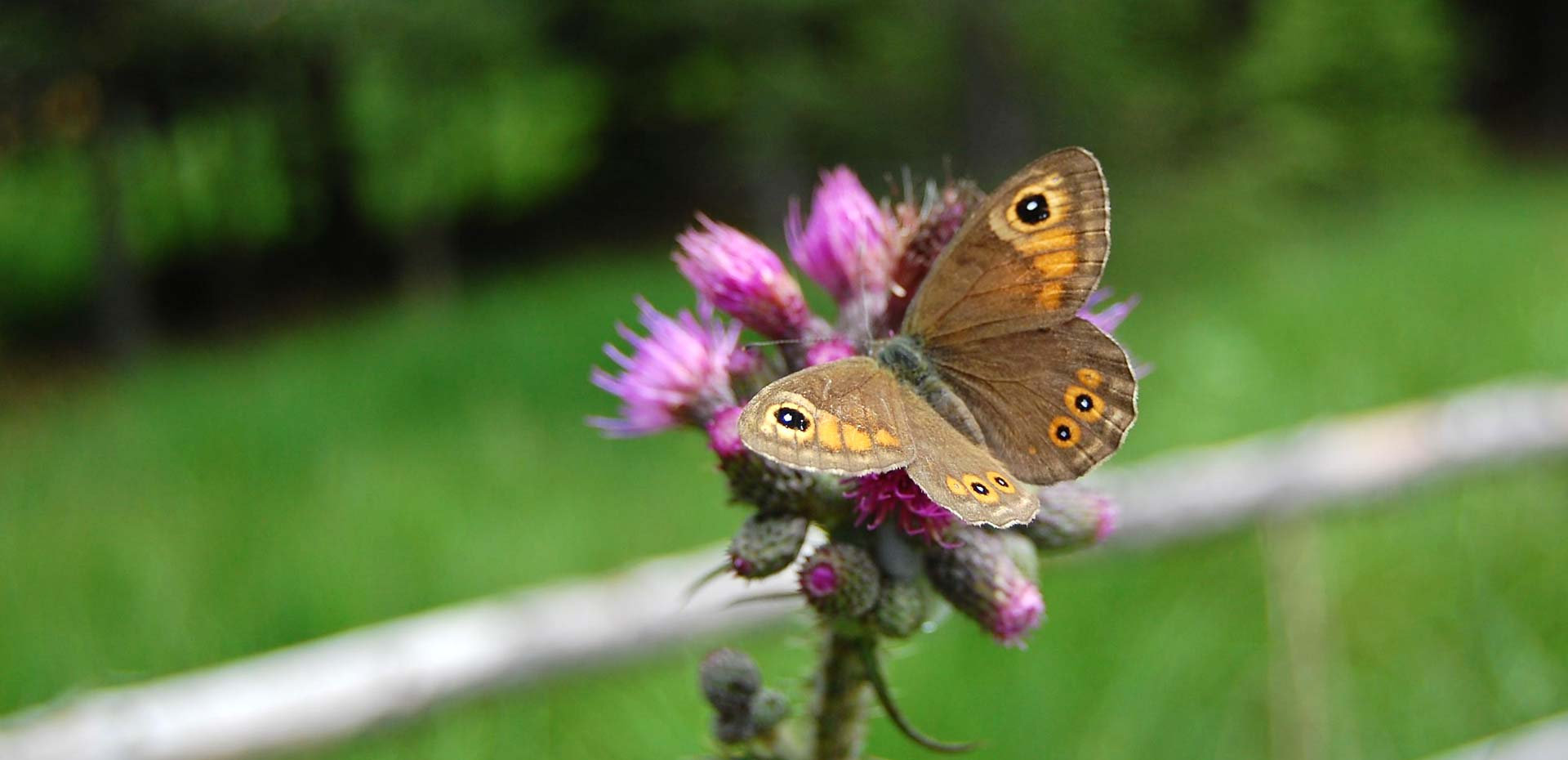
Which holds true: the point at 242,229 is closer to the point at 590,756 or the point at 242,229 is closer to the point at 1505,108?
the point at 590,756

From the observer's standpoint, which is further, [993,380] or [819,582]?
[993,380]

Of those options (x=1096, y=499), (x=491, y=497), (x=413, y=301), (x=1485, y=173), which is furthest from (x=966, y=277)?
(x=1485, y=173)

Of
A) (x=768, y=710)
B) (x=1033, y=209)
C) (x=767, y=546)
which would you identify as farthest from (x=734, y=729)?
(x=1033, y=209)

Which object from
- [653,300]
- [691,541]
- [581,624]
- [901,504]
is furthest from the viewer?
[653,300]

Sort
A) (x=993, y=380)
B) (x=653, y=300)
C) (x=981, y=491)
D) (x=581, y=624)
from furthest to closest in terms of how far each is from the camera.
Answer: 1. (x=653, y=300)
2. (x=581, y=624)
3. (x=993, y=380)
4. (x=981, y=491)

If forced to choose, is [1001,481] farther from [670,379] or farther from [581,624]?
[581,624]

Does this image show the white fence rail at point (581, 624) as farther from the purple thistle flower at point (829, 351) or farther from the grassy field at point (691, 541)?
the purple thistle flower at point (829, 351)

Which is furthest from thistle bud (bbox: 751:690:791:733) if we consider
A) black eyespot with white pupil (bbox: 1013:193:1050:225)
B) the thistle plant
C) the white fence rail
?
the white fence rail
